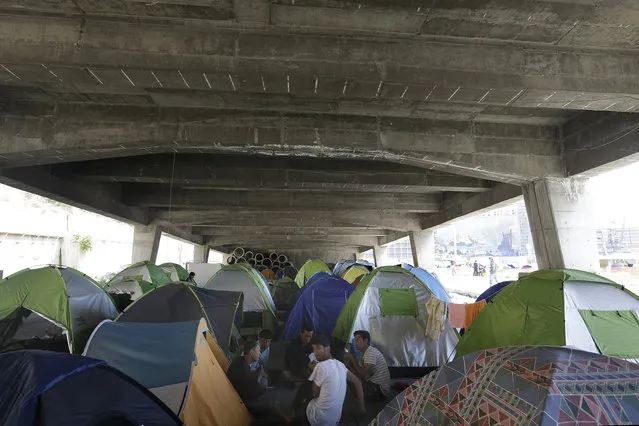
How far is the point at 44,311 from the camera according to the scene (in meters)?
5.37

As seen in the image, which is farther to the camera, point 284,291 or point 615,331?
point 284,291

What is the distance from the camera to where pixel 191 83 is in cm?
548

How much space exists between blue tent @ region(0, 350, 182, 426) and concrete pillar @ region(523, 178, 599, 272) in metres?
8.78

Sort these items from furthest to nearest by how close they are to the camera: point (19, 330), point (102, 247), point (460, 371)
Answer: point (102, 247) → point (19, 330) → point (460, 371)

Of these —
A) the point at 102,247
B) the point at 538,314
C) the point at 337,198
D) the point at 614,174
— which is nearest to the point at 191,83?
the point at 538,314

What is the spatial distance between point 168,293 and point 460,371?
4.72 m

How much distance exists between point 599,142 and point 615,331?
474cm

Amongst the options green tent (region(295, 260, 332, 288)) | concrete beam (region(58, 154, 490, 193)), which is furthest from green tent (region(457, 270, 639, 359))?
green tent (region(295, 260, 332, 288))

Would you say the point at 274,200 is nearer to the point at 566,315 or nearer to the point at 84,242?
the point at 566,315

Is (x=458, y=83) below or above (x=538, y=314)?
above

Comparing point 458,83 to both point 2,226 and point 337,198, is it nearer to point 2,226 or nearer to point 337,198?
point 337,198

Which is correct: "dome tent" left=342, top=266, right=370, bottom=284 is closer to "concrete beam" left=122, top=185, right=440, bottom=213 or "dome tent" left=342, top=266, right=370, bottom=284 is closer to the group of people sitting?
"concrete beam" left=122, top=185, right=440, bottom=213

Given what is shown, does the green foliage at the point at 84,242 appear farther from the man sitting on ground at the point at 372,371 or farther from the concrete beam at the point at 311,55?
the man sitting on ground at the point at 372,371

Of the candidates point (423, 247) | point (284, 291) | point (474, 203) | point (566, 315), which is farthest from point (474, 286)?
point (566, 315)
